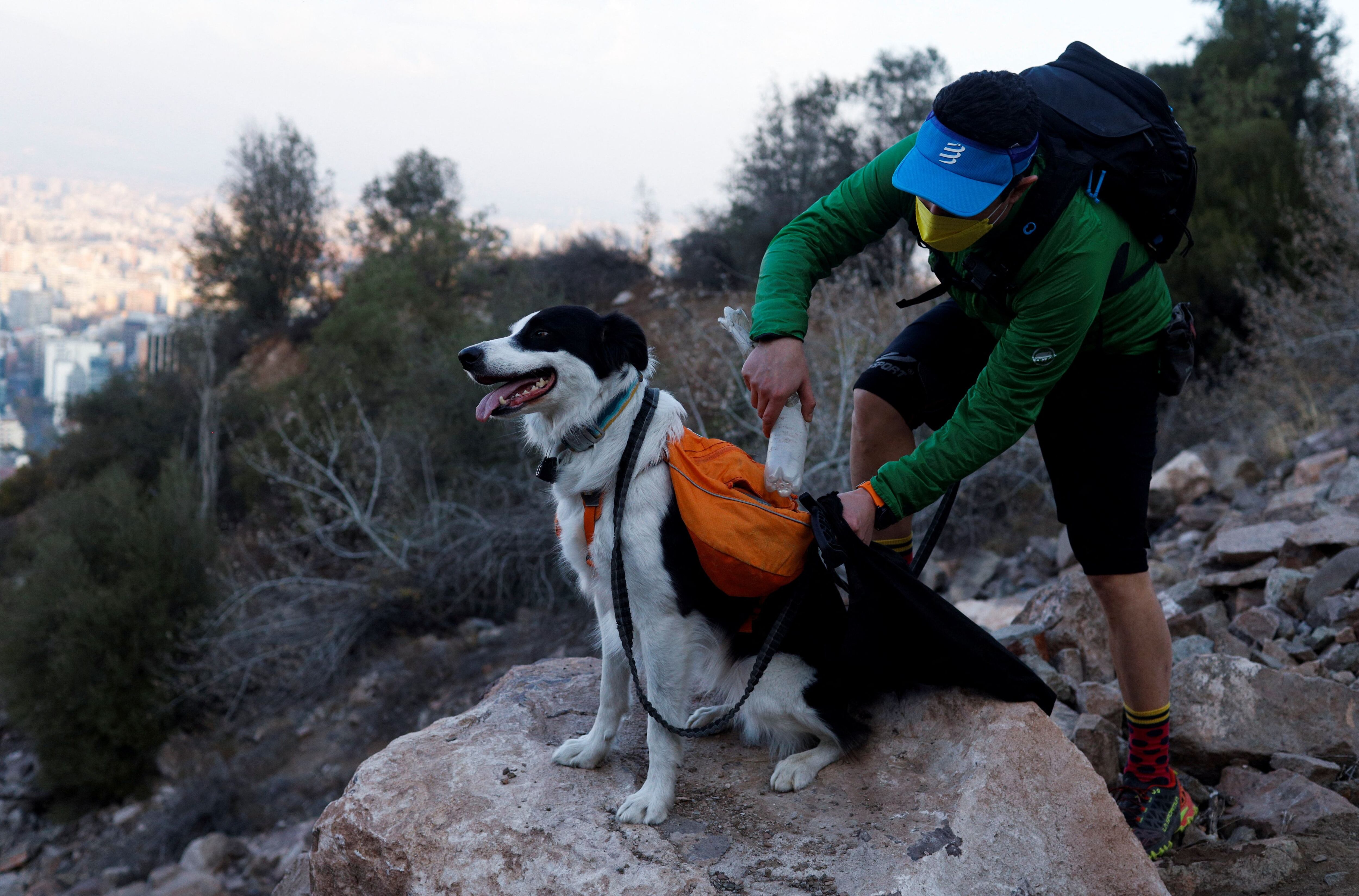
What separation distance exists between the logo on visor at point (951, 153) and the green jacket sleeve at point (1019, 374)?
0.31 metres

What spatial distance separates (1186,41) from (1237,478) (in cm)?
1678

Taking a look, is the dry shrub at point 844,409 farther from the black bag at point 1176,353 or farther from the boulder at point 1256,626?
the black bag at point 1176,353

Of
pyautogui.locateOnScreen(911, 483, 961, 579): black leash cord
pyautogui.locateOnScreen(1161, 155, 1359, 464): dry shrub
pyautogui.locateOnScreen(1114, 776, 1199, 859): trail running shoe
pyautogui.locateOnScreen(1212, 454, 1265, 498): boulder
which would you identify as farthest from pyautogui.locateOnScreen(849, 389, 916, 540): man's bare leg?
pyautogui.locateOnScreen(1161, 155, 1359, 464): dry shrub

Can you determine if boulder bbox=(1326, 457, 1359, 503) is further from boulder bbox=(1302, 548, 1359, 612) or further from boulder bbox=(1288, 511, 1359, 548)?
boulder bbox=(1302, 548, 1359, 612)

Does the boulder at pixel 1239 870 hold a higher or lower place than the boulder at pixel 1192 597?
higher

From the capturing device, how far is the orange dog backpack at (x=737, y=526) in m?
2.32

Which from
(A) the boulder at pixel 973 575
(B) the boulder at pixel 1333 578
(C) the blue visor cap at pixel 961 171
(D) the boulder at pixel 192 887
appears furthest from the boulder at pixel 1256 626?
(D) the boulder at pixel 192 887

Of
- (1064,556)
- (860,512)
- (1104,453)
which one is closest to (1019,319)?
(1104,453)

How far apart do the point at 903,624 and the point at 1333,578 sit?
298 cm

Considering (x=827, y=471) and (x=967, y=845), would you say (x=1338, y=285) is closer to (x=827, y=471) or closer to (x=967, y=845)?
(x=827, y=471)

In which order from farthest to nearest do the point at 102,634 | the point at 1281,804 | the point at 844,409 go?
the point at 102,634, the point at 844,409, the point at 1281,804

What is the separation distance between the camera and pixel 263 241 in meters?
24.8

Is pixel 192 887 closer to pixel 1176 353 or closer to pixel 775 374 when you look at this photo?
pixel 775 374

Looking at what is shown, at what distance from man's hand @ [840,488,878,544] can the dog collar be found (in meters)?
0.66
